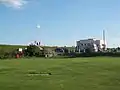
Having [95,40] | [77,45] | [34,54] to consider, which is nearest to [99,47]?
[95,40]

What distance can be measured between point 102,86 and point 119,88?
143 centimetres

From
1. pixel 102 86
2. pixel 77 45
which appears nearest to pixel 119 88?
pixel 102 86

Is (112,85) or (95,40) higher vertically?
(95,40)

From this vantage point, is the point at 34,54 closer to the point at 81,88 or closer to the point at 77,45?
the point at 77,45

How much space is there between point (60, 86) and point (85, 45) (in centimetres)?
15582

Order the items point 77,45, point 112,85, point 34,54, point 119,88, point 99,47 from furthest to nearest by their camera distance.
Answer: point 77,45, point 99,47, point 34,54, point 112,85, point 119,88

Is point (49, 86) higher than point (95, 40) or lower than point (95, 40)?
lower

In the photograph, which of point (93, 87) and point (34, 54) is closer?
point (93, 87)

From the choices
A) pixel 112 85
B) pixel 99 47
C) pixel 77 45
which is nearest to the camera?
pixel 112 85

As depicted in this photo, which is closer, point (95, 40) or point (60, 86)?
point (60, 86)

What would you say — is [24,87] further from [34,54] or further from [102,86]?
[34,54]

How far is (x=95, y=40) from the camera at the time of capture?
6698 inches

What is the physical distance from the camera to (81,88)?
18703 millimetres

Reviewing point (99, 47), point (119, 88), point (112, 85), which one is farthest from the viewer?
point (99, 47)
